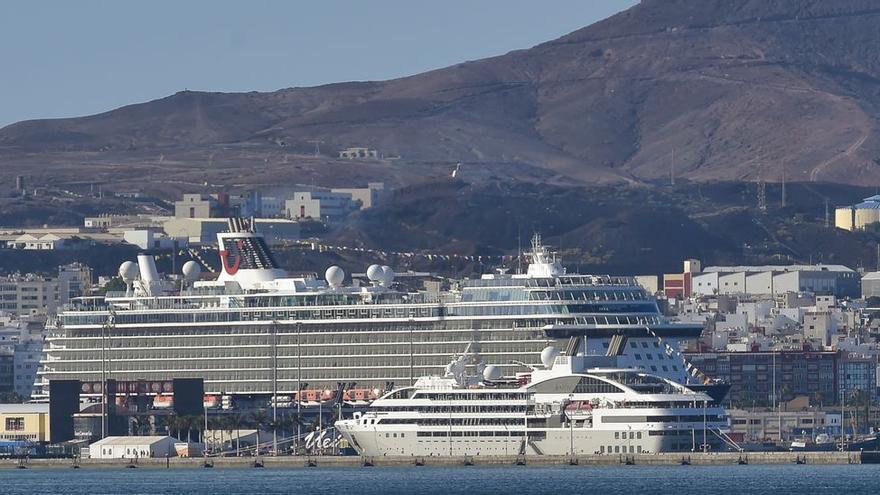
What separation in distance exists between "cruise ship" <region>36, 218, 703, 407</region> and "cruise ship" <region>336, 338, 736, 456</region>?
3889mm

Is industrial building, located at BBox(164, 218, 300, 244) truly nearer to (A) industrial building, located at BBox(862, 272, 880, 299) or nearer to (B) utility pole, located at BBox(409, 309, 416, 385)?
(A) industrial building, located at BBox(862, 272, 880, 299)

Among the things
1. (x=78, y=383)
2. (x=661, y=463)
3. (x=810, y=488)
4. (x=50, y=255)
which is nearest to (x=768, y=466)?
(x=661, y=463)

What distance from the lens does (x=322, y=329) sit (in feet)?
345

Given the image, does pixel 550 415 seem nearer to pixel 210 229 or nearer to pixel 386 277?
pixel 386 277

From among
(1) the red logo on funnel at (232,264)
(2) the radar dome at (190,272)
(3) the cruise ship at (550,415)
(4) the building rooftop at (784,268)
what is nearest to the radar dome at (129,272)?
(2) the radar dome at (190,272)

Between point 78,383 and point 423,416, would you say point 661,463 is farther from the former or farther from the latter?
point 78,383

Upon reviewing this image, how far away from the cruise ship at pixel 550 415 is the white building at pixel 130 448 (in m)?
7.63

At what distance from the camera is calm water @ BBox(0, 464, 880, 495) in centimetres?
8081

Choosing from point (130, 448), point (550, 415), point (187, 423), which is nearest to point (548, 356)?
point (550, 415)

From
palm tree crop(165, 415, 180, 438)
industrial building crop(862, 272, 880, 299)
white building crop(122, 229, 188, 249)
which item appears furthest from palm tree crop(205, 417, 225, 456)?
industrial building crop(862, 272, 880, 299)

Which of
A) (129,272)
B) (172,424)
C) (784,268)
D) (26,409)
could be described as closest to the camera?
(172,424)

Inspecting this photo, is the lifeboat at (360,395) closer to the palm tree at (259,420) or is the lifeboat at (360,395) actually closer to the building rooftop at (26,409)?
the palm tree at (259,420)

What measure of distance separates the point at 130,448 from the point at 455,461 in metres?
12.4

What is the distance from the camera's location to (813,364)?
135875mm
